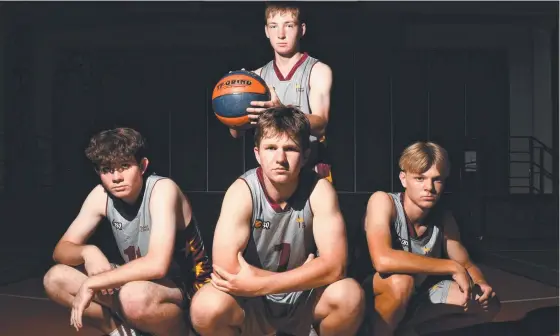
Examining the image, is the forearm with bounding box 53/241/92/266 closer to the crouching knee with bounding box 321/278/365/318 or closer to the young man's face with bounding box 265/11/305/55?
the crouching knee with bounding box 321/278/365/318

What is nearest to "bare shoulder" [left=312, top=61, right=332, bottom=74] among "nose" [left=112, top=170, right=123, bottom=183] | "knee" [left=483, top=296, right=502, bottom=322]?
"nose" [left=112, top=170, right=123, bottom=183]

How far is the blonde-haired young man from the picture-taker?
311cm

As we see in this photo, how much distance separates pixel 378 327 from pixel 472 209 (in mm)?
5453

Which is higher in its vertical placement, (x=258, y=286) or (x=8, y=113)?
(x=8, y=113)

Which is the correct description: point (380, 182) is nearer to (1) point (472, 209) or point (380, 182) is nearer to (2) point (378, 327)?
(1) point (472, 209)

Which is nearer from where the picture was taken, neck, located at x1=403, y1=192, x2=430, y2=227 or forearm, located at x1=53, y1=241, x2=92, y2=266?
forearm, located at x1=53, y1=241, x2=92, y2=266

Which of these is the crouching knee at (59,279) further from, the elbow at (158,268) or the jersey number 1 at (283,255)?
the jersey number 1 at (283,255)

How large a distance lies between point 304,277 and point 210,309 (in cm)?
37

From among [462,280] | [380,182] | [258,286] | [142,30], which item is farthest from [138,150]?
[380,182]

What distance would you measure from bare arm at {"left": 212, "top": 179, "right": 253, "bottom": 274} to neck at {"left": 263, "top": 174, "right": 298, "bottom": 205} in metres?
0.10

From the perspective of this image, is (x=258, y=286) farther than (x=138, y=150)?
No

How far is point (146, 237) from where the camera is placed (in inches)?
127

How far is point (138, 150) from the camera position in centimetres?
317

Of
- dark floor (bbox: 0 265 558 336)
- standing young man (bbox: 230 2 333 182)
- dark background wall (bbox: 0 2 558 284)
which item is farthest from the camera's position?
dark background wall (bbox: 0 2 558 284)
